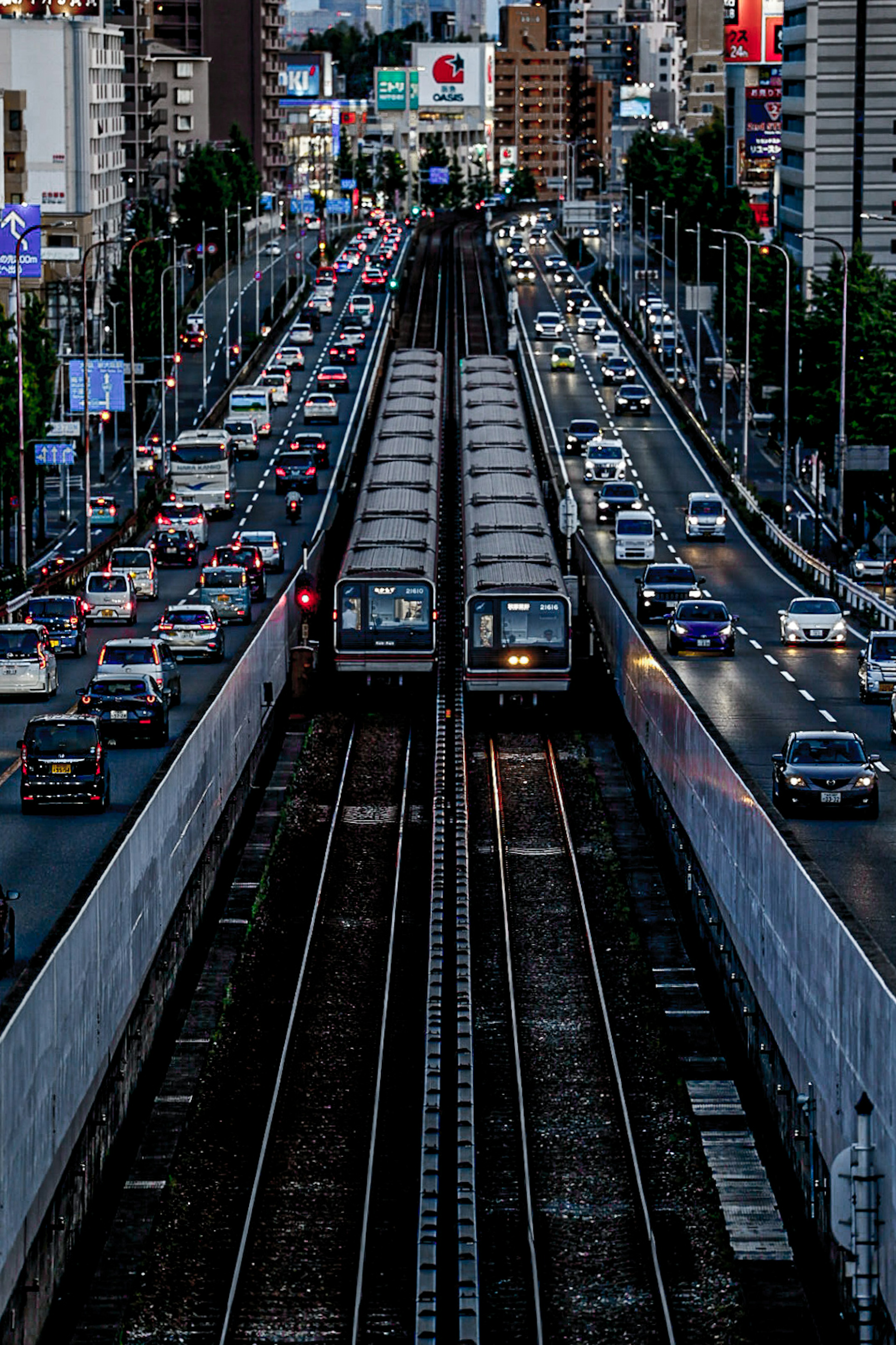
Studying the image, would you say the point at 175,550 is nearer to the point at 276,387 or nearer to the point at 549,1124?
the point at 276,387

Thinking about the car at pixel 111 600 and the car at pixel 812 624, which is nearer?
the car at pixel 812 624

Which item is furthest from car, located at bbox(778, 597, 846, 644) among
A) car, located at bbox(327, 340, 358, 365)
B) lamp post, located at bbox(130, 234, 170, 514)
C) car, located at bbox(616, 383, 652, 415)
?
car, located at bbox(327, 340, 358, 365)

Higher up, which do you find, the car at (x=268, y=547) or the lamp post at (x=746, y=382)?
the lamp post at (x=746, y=382)

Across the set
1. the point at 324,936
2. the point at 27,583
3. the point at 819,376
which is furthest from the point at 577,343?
the point at 324,936

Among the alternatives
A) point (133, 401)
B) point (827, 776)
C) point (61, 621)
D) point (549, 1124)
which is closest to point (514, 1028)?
point (549, 1124)


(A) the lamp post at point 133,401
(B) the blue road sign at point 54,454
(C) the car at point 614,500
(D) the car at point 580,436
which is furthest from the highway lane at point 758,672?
(B) the blue road sign at point 54,454

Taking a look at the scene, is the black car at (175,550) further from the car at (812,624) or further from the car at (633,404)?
the car at (633,404)

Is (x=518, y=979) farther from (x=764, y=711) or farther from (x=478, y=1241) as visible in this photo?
(x=764, y=711)
